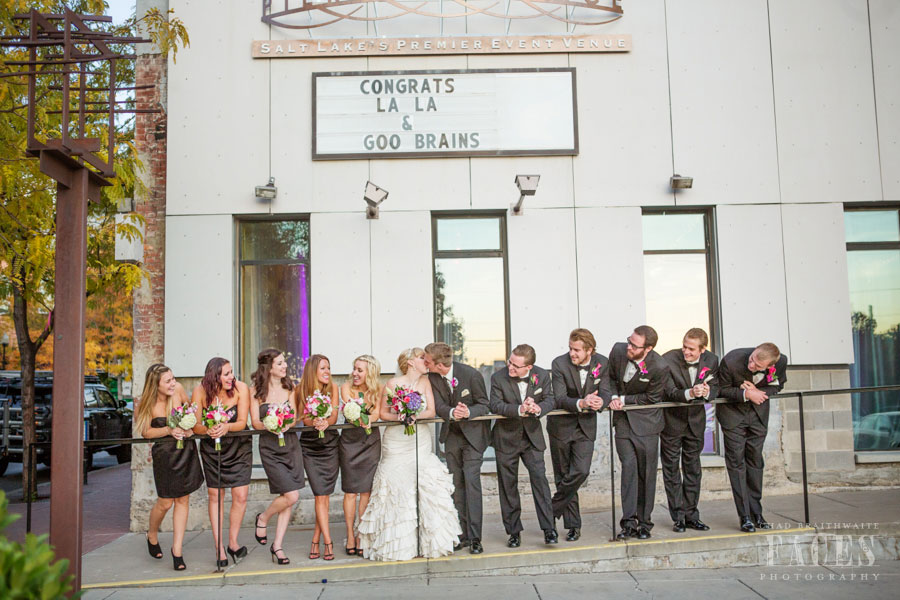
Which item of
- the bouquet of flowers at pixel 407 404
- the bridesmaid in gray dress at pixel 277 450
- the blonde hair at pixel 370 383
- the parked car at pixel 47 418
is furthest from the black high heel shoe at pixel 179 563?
the parked car at pixel 47 418

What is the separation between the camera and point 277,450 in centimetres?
696

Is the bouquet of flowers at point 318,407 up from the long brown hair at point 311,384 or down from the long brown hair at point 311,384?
down

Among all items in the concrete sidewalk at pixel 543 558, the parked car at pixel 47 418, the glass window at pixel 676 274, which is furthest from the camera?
the parked car at pixel 47 418

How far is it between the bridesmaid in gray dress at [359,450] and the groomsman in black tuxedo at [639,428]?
230 centimetres

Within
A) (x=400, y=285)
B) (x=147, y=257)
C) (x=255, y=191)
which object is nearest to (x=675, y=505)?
(x=400, y=285)

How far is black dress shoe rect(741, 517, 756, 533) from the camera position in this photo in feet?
23.0

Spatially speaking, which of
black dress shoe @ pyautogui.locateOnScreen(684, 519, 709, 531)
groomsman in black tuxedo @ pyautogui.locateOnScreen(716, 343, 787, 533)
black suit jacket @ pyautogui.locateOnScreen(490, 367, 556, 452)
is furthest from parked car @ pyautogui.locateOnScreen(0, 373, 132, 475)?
groomsman in black tuxedo @ pyautogui.locateOnScreen(716, 343, 787, 533)

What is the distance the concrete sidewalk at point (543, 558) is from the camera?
21.5ft

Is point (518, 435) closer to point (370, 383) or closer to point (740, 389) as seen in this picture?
point (370, 383)

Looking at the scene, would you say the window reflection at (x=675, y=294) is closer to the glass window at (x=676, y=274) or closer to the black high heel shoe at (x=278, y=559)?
the glass window at (x=676, y=274)

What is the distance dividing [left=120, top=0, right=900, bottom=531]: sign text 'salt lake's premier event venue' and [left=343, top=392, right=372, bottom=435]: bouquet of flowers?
91.4 inches

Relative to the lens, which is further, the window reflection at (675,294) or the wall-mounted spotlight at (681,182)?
the window reflection at (675,294)

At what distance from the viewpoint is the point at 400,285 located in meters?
9.28

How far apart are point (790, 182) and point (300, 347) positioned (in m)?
6.78
